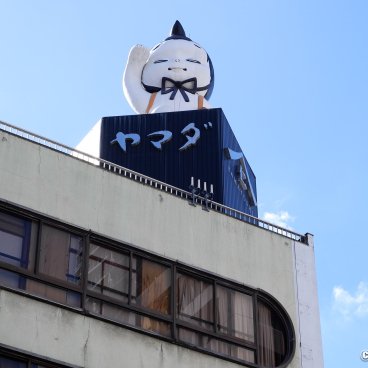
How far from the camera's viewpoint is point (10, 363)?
19422 mm

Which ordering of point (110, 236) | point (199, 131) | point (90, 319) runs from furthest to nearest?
point (199, 131), point (110, 236), point (90, 319)

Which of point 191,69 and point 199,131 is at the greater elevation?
point 191,69

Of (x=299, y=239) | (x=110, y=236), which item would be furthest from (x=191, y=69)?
(x=110, y=236)

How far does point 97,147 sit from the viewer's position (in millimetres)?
41844

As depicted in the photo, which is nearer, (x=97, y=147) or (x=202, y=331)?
(x=202, y=331)

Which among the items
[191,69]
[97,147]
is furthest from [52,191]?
[191,69]

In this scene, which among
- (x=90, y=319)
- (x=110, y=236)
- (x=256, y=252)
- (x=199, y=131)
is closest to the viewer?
(x=90, y=319)

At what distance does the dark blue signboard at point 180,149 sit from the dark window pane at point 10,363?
69.0ft

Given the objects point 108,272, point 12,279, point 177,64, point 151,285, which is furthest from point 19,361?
point 177,64

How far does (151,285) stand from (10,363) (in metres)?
3.88

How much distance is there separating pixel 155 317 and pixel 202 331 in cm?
108

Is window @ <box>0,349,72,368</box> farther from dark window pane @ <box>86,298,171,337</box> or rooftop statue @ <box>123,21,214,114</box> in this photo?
rooftop statue @ <box>123,21,214,114</box>

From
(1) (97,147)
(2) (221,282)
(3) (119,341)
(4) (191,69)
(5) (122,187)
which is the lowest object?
(3) (119,341)

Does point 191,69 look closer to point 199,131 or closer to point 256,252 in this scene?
point 199,131
